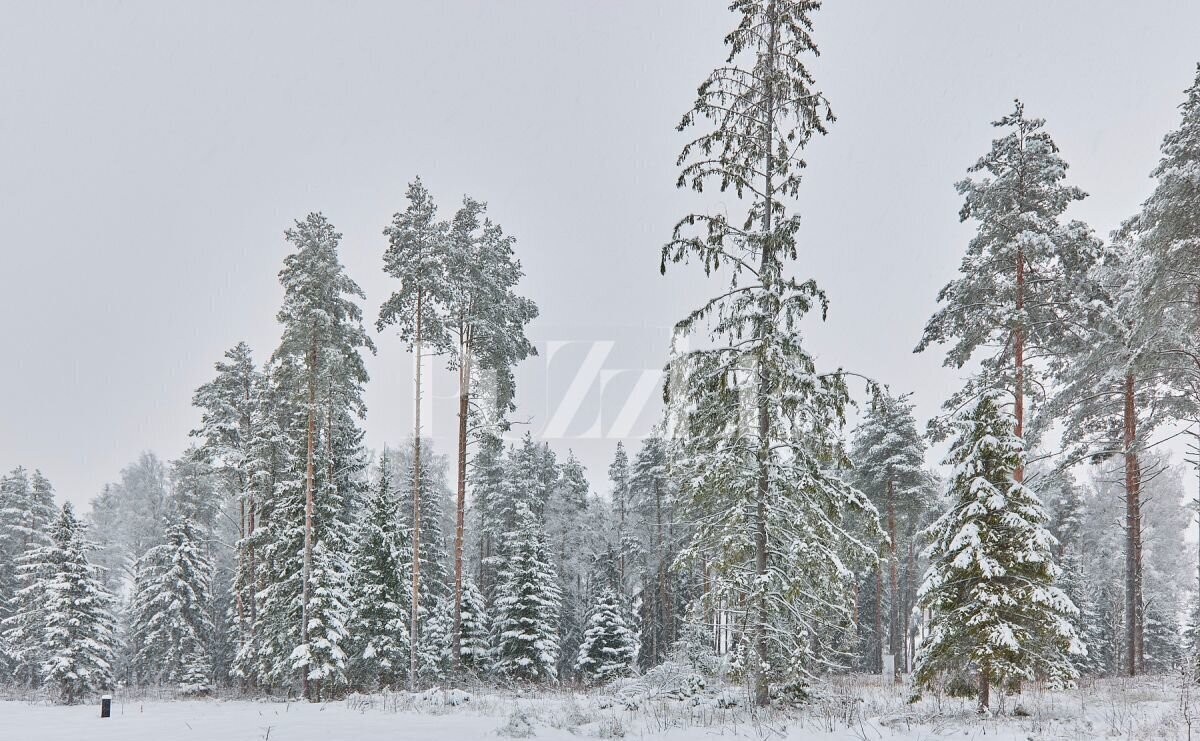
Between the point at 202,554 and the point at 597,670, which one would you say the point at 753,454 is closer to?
the point at 597,670

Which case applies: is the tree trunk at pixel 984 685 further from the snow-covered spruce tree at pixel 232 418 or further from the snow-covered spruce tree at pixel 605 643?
the snow-covered spruce tree at pixel 232 418

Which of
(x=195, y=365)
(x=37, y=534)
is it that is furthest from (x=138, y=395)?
Result: (x=37, y=534)

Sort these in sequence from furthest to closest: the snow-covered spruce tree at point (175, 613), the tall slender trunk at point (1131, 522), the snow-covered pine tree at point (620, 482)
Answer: the snow-covered pine tree at point (620, 482)
the snow-covered spruce tree at point (175, 613)
the tall slender trunk at point (1131, 522)

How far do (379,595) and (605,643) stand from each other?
1139 centimetres

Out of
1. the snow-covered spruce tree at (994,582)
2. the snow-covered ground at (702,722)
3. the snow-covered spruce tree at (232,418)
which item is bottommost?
the snow-covered ground at (702,722)

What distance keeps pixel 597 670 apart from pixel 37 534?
31.7 meters

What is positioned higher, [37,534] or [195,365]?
[195,365]

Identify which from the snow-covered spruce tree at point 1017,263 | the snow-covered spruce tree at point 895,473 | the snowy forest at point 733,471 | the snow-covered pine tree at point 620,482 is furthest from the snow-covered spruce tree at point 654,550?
the snow-covered spruce tree at point 1017,263

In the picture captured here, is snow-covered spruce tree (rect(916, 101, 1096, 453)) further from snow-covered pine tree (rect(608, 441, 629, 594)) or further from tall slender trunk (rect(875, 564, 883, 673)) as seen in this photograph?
snow-covered pine tree (rect(608, 441, 629, 594))

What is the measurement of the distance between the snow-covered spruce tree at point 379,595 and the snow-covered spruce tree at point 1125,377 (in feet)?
71.7

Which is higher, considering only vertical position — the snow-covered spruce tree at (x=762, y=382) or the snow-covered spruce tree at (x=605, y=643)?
the snow-covered spruce tree at (x=762, y=382)

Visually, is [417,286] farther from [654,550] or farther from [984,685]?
[654,550]

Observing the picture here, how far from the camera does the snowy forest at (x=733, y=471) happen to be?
36.7 ft

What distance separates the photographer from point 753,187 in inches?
484
